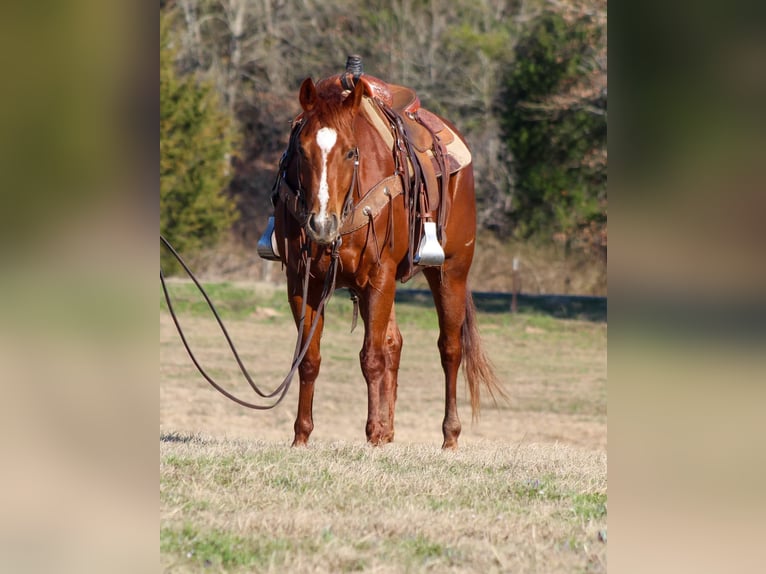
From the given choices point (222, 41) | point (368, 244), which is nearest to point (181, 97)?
point (222, 41)

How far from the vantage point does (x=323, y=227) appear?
253 inches

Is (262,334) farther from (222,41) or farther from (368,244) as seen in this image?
(222,41)

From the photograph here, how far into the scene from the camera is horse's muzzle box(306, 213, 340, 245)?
6.43 meters

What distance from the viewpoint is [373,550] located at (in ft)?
14.2

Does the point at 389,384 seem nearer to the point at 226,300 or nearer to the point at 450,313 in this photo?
the point at 450,313

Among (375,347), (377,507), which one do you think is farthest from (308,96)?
(377,507)

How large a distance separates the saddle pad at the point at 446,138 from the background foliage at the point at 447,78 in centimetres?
1818

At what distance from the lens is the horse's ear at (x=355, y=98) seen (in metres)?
6.90

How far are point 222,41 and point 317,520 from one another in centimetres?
3431

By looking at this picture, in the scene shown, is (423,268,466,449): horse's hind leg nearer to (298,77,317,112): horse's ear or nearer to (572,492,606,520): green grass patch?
(298,77,317,112): horse's ear

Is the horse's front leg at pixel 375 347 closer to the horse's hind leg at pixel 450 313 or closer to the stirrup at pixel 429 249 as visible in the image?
the stirrup at pixel 429 249

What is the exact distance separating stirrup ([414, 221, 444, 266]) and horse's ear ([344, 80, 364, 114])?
3.67ft

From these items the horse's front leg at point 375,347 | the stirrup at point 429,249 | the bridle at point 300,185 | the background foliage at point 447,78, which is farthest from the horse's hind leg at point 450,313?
the background foliage at point 447,78

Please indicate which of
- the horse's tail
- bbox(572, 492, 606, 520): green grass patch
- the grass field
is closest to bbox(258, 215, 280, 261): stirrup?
the grass field
